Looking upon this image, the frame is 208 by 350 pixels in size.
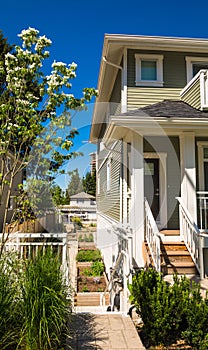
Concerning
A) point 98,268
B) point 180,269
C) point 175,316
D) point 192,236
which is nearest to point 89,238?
point 98,268

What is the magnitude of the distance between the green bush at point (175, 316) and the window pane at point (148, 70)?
6.94m

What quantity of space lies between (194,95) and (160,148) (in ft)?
5.68

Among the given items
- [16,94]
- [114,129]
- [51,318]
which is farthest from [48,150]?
[51,318]

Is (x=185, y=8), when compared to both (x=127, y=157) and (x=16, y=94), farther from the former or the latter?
(x=16, y=94)

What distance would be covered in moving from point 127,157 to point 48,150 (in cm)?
331

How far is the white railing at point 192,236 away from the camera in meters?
5.86

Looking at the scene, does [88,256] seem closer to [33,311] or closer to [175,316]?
[175,316]

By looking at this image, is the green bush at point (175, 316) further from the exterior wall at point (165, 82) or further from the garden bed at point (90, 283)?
the exterior wall at point (165, 82)

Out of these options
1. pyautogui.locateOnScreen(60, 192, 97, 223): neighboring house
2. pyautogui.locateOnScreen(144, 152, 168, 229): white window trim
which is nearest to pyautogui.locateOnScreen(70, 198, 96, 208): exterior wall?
pyautogui.locateOnScreen(60, 192, 97, 223): neighboring house

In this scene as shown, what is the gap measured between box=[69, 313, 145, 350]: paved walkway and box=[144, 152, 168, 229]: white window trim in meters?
4.50

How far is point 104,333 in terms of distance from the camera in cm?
354

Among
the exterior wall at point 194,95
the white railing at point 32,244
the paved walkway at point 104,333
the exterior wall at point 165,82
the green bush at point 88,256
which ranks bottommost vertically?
the green bush at point 88,256

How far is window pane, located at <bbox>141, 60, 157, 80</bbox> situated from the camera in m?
9.03

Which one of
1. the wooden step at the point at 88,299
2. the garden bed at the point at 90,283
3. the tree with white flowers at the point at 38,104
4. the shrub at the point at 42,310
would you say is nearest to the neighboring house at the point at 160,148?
the garden bed at the point at 90,283
